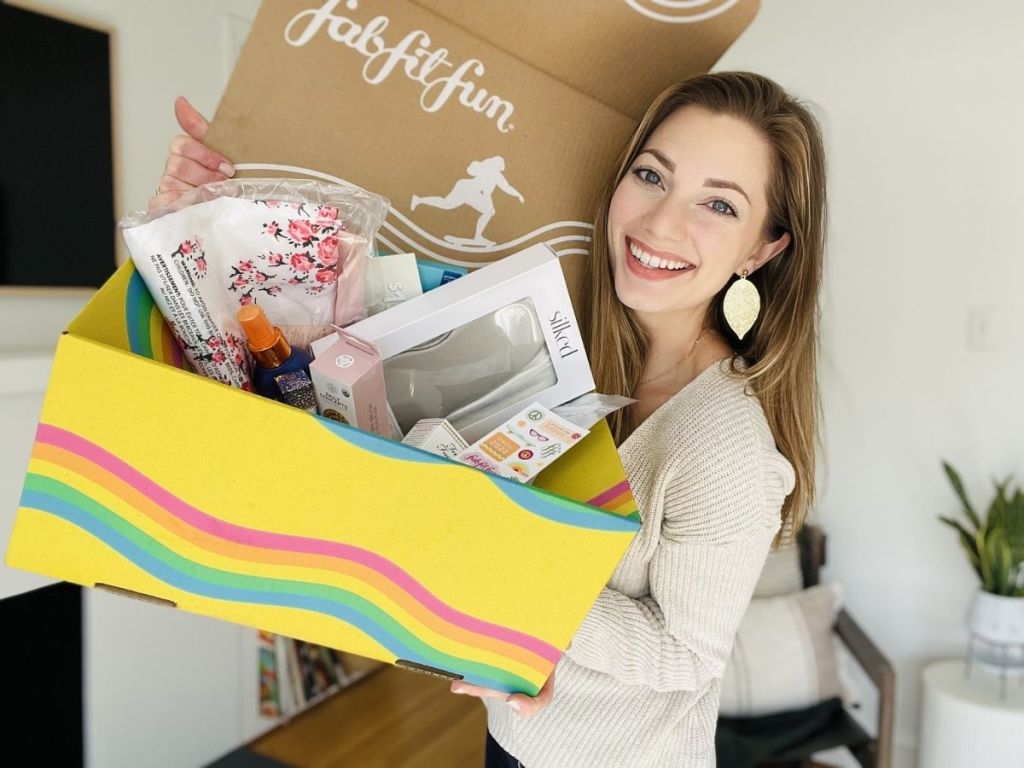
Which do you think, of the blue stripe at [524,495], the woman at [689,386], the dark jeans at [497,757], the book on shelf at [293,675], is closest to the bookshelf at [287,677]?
the book on shelf at [293,675]

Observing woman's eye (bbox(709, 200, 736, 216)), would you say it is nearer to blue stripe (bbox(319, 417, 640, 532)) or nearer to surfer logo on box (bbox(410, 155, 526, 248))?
surfer logo on box (bbox(410, 155, 526, 248))

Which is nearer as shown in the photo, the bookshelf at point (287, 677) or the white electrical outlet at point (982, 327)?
the white electrical outlet at point (982, 327)

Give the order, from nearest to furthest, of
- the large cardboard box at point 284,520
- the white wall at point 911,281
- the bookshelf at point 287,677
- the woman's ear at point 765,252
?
the large cardboard box at point 284,520
the woman's ear at point 765,252
the white wall at point 911,281
the bookshelf at point 287,677

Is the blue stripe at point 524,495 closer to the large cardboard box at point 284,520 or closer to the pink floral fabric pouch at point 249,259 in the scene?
the large cardboard box at point 284,520

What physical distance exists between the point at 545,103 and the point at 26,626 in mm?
1534

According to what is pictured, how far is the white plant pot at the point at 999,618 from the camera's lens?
1.89m

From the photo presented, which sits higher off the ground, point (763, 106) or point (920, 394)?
point (763, 106)

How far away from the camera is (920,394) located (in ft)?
7.00

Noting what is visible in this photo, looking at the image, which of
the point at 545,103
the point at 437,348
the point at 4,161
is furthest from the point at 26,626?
the point at 545,103

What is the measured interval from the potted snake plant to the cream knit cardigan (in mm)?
1343

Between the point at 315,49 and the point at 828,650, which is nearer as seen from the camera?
the point at 315,49

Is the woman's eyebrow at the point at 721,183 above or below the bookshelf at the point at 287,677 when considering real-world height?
above

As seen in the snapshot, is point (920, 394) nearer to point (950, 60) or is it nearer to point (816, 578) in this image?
point (816, 578)

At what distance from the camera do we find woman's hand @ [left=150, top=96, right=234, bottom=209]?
2.66 feet
